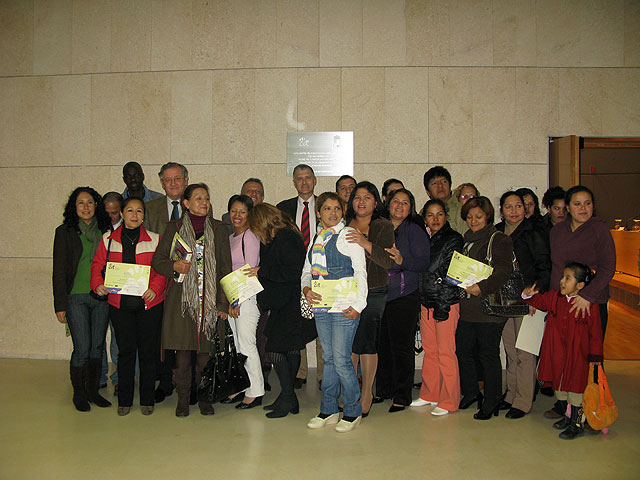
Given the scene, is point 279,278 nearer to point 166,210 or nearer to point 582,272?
point 166,210

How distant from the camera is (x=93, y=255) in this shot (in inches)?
176

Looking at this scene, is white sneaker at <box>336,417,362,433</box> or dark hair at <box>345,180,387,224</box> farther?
dark hair at <box>345,180,387,224</box>

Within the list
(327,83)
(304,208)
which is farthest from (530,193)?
(327,83)

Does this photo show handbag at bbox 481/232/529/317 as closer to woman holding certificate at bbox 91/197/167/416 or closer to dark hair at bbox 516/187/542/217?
dark hair at bbox 516/187/542/217

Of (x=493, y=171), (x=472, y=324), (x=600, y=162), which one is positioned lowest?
(x=472, y=324)

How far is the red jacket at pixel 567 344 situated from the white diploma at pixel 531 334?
0.28ft

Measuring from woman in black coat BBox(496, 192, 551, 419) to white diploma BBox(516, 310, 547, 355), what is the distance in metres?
0.08

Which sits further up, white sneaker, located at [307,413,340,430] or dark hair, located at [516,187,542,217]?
dark hair, located at [516,187,542,217]

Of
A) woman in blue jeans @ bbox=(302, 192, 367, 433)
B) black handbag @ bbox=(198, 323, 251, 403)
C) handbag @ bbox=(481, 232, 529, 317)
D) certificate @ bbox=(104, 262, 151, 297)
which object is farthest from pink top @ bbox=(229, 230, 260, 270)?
handbag @ bbox=(481, 232, 529, 317)

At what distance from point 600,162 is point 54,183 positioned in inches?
492

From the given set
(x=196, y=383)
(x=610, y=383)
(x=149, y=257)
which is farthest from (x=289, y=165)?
(x=610, y=383)

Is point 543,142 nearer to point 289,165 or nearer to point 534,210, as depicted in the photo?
point 534,210

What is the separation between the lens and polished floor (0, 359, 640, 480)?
3.17m

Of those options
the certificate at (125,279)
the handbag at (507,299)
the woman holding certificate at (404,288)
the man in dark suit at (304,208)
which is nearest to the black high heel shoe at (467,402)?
the woman holding certificate at (404,288)
